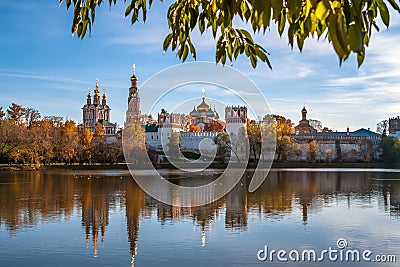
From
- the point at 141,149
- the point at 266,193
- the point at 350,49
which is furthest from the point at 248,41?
the point at 141,149

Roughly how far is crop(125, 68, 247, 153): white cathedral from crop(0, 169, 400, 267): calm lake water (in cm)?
3351

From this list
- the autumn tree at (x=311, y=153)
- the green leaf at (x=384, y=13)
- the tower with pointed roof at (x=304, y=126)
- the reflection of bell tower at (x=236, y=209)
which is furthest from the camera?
the tower with pointed roof at (x=304, y=126)

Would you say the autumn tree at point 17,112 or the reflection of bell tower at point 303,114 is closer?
the autumn tree at point 17,112

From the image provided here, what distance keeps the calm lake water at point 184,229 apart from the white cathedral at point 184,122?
3351cm

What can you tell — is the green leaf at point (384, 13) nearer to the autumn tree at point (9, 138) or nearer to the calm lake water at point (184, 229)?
the calm lake water at point (184, 229)

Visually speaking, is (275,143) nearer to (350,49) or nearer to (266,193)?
(266,193)

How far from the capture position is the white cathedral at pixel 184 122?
55.8 m

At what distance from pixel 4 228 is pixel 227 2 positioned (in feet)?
29.7

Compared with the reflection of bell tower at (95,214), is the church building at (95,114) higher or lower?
higher

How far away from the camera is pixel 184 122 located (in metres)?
66.2

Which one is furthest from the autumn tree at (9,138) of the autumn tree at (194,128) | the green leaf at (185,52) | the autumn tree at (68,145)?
the green leaf at (185,52)

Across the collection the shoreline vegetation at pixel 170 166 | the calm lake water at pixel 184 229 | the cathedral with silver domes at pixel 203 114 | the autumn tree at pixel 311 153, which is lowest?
the calm lake water at pixel 184 229

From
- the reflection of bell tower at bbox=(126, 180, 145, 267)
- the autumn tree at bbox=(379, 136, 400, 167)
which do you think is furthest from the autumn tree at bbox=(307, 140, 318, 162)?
the reflection of bell tower at bbox=(126, 180, 145, 267)

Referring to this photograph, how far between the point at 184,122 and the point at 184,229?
5661 centimetres
